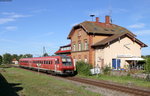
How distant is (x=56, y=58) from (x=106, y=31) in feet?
47.9

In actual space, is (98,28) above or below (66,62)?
above

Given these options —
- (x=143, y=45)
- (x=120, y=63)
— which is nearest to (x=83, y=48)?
(x=120, y=63)

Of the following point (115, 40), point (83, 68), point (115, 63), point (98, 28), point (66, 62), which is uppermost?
point (98, 28)

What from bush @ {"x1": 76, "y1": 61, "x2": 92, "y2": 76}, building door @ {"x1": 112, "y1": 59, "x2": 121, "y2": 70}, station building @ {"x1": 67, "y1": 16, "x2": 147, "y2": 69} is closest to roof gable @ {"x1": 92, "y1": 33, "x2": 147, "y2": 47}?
station building @ {"x1": 67, "y1": 16, "x2": 147, "y2": 69}

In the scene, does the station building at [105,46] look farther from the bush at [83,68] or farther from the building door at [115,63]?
the bush at [83,68]

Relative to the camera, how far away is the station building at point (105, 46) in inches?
1307

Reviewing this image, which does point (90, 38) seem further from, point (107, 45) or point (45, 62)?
point (45, 62)

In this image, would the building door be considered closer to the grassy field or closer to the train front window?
the train front window

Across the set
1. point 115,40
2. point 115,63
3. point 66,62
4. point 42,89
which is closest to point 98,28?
point 115,40

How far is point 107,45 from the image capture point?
108 ft

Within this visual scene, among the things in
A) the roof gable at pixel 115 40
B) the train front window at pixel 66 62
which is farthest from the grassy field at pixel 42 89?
the roof gable at pixel 115 40

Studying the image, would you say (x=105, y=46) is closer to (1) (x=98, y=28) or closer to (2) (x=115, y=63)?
(2) (x=115, y=63)

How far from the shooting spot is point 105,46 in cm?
3291

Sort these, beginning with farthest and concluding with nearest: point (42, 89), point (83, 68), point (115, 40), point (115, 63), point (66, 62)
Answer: point (115, 40) < point (115, 63) < point (83, 68) < point (66, 62) < point (42, 89)
